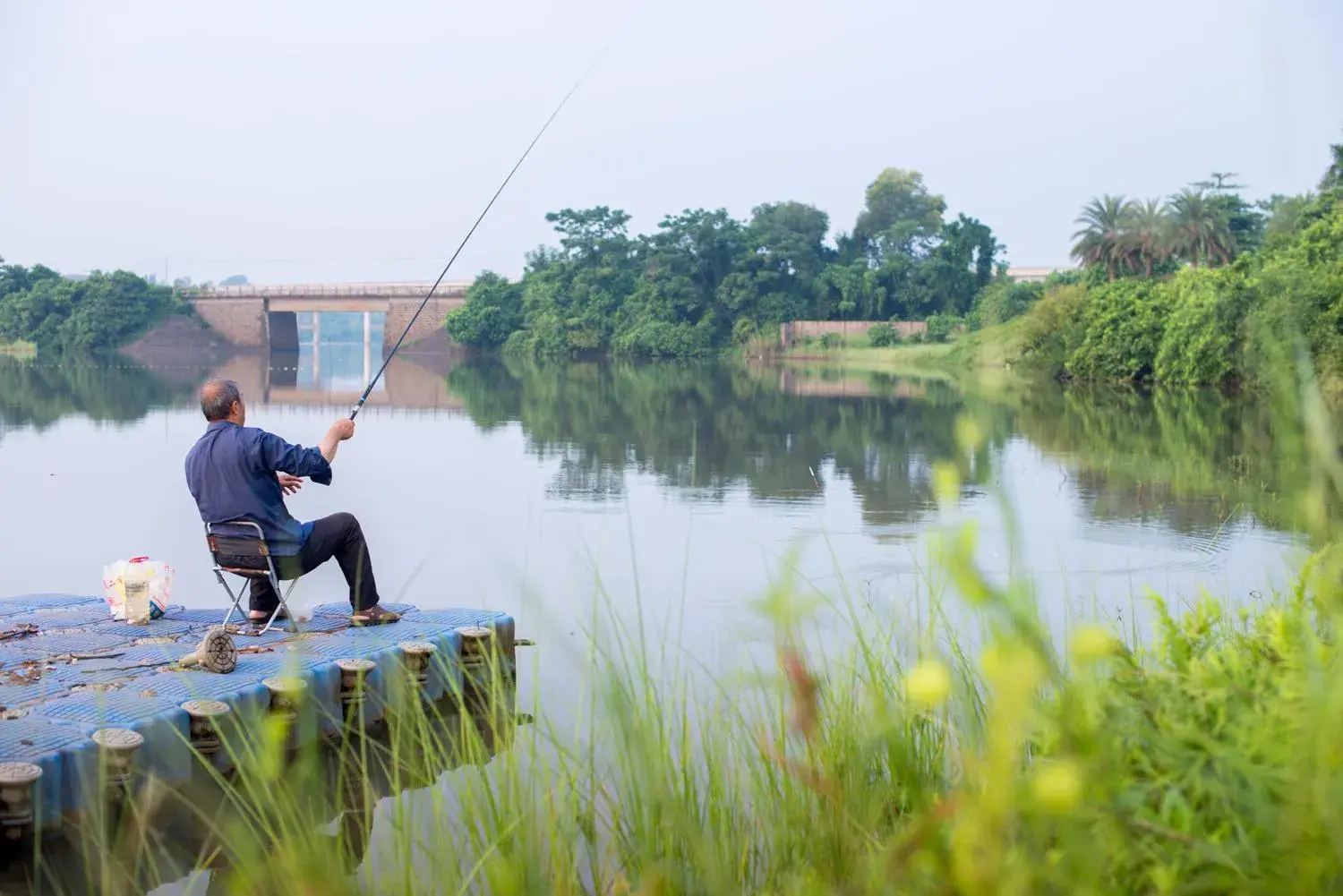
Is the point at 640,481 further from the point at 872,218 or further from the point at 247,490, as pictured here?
the point at 872,218

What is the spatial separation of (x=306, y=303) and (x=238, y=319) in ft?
12.4

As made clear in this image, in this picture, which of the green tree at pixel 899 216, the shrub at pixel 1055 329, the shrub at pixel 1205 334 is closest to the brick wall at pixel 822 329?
the green tree at pixel 899 216

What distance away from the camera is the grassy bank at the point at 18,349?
5984cm

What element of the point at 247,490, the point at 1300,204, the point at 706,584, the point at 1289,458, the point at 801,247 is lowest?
the point at 706,584

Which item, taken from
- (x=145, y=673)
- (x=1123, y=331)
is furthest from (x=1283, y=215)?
(x=1123, y=331)

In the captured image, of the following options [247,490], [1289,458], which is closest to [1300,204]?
[1289,458]

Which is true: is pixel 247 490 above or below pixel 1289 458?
below

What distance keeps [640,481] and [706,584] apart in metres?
5.56

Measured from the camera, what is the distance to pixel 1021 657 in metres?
0.99

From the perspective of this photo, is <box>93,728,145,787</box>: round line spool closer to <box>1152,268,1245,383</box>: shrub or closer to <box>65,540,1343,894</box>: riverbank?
<box>65,540,1343,894</box>: riverbank

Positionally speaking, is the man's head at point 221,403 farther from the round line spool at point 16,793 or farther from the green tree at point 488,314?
the green tree at point 488,314

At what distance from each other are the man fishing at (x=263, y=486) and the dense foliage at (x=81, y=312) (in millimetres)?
61846

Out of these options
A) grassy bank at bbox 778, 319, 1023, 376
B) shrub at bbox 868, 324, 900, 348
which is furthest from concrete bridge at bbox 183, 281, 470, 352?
shrub at bbox 868, 324, 900, 348

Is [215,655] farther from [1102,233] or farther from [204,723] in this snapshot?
[1102,233]
